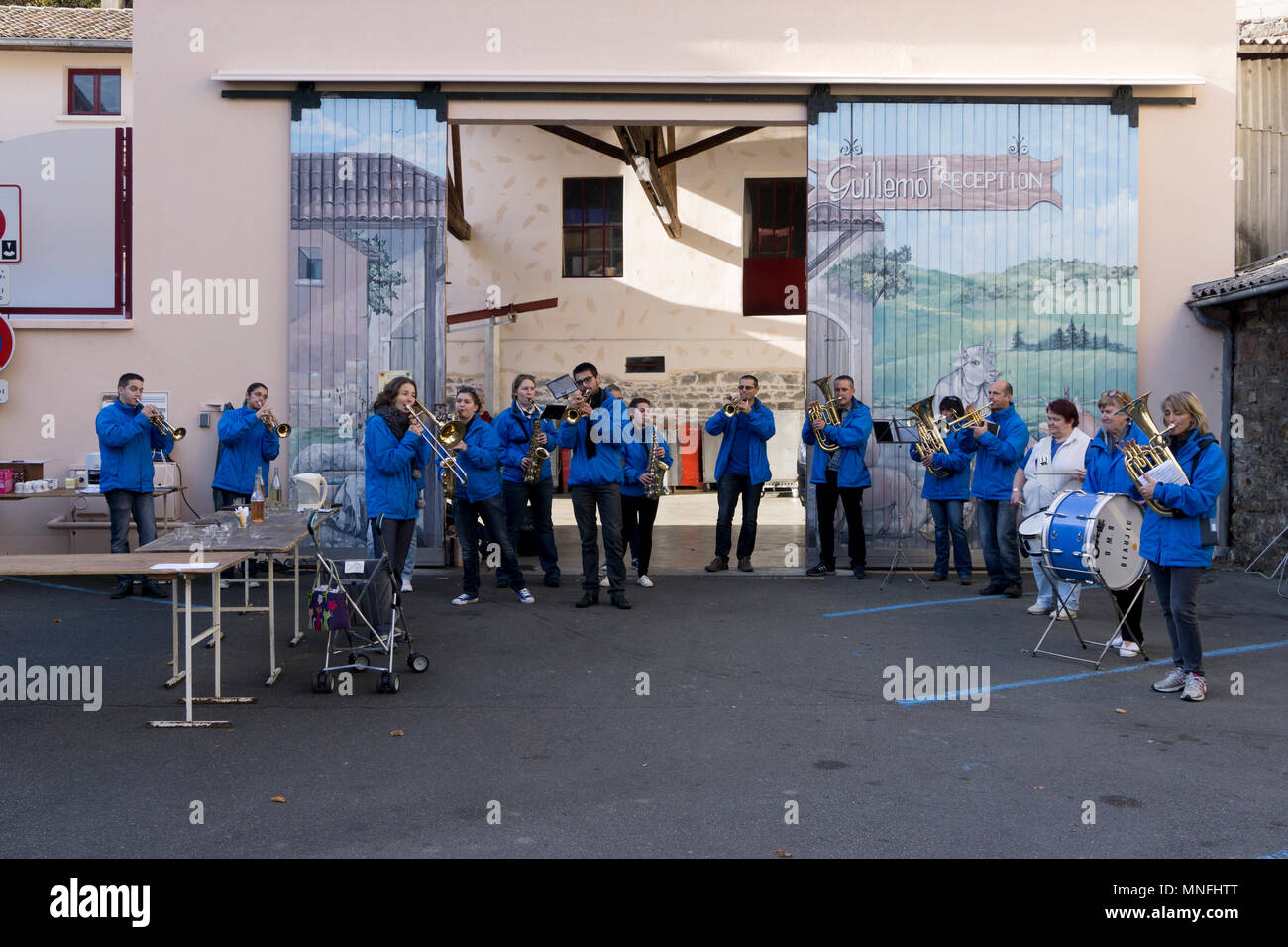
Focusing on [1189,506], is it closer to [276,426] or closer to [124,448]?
[276,426]

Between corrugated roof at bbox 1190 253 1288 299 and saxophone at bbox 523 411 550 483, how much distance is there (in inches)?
270

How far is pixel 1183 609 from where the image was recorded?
7266mm

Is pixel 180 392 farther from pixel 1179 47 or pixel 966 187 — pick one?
pixel 1179 47

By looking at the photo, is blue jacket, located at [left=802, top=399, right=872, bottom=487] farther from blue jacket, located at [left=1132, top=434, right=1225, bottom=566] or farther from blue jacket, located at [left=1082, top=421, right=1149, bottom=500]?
blue jacket, located at [left=1132, top=434, right=1225, bottom=566]

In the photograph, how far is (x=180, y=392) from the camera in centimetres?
1281

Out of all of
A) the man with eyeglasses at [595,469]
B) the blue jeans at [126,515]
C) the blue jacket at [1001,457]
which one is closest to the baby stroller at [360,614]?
the man with eyeglasses at [595,469]

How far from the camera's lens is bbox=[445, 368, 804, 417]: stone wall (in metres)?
21.9

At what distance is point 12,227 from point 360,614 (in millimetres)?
8046

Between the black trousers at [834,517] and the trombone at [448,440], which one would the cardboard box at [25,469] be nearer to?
the trombone at [448,440]

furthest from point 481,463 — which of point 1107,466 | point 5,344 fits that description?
point 5,344

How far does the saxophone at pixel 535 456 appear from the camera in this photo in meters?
11.4

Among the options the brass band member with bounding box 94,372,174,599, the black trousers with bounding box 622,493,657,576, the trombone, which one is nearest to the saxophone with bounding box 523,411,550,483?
the black trousers with bounding box 622,493,657,576

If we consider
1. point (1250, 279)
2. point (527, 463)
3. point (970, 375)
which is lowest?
point (527, 463)

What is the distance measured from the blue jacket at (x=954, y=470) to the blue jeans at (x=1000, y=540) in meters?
0.49
